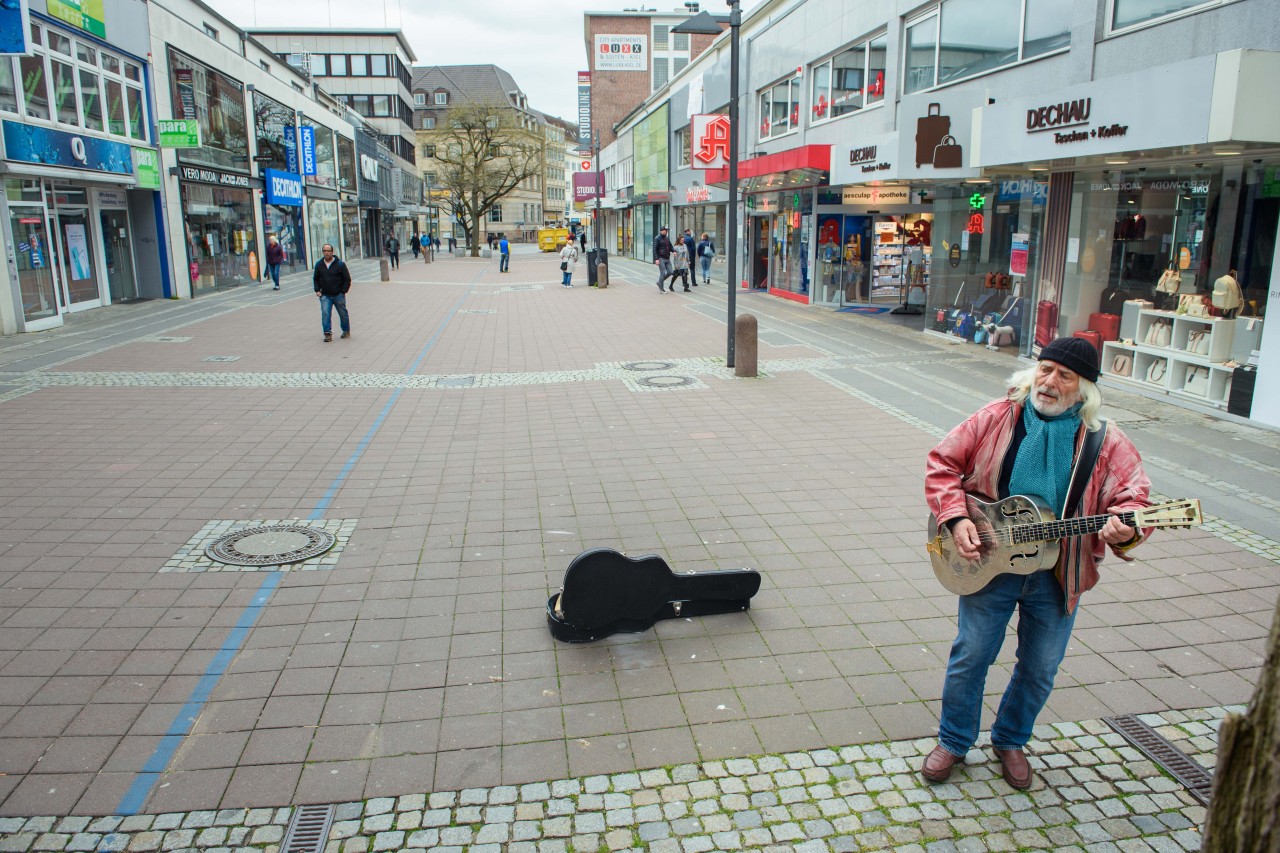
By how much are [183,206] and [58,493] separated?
65.6 ft

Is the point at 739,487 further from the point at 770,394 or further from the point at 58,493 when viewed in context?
the point at 58,493

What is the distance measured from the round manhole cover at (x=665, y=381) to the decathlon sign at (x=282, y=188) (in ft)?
82.2

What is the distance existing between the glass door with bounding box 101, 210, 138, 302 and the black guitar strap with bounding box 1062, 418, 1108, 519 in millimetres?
24229

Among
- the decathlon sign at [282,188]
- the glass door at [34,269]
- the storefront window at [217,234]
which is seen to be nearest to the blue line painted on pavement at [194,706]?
the glass door at [34,269]

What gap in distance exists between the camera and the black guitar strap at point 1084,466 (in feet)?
11.0

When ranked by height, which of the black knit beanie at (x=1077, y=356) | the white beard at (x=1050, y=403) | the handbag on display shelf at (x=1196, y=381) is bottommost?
the handbag on display shelf at (x=1196, y=381)

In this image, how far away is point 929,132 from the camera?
1470 cm

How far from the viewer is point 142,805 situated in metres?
3.55

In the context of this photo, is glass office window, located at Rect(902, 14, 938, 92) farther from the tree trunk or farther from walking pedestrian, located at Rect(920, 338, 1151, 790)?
the tree trunk

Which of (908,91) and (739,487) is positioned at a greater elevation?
(908,91)

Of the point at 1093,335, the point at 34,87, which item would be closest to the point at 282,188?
the point at 34,87

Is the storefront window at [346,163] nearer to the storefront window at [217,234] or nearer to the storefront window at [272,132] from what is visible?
the storefront window at [272,132]

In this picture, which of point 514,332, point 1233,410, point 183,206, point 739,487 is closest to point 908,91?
point 514,332

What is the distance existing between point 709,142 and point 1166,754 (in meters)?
18.5
